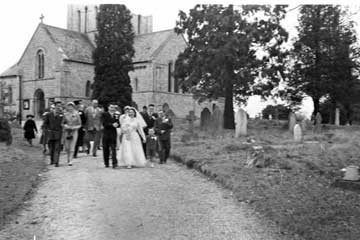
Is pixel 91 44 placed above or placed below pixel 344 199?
above

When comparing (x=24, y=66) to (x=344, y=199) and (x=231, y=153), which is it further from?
(x=344, y=199)

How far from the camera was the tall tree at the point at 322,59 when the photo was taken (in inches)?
1452

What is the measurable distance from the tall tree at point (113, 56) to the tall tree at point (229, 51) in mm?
11023

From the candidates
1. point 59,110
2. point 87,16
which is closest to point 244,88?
point 59,110

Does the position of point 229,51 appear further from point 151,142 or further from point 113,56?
point 113,56

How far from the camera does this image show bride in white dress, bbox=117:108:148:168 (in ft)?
41.2

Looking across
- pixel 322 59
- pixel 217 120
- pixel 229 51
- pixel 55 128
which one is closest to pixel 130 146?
pixel 55 128

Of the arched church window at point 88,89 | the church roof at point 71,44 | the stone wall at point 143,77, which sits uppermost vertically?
the church roof at point 71,44

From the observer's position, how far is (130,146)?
1262 cm

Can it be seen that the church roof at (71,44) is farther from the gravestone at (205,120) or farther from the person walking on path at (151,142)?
the person walking on path at (151,142)

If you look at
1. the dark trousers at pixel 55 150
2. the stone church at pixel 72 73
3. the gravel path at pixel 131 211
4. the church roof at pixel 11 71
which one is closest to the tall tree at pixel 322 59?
the stone church at pixel 72 73

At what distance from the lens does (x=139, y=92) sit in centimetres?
4809

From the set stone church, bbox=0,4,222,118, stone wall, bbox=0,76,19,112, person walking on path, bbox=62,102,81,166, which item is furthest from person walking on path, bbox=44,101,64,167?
stone wall, bbox=0,76,19,112

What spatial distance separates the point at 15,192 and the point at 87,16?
5885 cm
